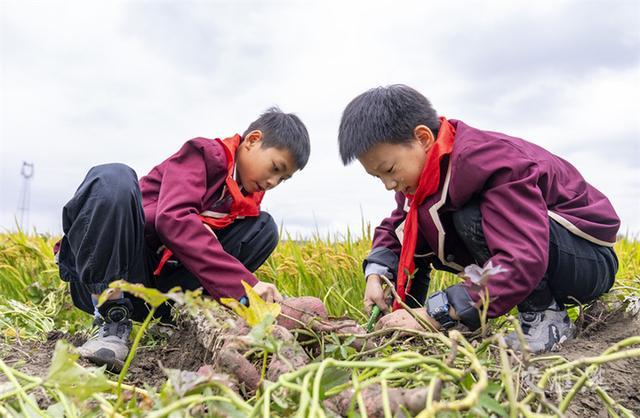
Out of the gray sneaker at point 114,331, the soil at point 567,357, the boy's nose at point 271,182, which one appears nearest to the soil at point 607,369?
the soil at point 567,357

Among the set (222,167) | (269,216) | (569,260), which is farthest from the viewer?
(269,216)

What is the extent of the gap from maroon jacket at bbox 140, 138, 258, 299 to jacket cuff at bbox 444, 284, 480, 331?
2.20 feet

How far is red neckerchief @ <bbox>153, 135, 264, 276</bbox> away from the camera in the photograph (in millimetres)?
2213

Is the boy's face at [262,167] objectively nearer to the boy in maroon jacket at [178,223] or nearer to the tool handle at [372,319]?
the boy in maroon jacket at [178,223]

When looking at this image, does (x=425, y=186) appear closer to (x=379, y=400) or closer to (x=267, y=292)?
(x=267, y=292)

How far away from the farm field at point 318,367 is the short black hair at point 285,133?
2.14ft

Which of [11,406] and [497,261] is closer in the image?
[11,406]

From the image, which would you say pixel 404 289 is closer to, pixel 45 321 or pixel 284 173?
pixel 284 173

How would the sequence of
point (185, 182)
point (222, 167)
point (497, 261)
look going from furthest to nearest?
point (222, 167), point (185, 182), point (497, 261)

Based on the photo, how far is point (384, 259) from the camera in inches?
91.4

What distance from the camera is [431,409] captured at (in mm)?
679

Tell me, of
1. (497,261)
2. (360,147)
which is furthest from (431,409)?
(360,147)

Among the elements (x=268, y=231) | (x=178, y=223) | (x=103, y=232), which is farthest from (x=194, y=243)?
(x=268, y=231)

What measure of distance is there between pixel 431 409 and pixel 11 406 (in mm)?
771
